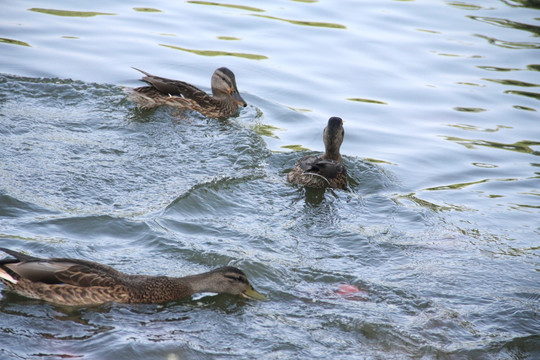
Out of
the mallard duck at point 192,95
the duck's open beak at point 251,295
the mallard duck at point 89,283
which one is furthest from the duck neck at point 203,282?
the mallard duck at point 192,95

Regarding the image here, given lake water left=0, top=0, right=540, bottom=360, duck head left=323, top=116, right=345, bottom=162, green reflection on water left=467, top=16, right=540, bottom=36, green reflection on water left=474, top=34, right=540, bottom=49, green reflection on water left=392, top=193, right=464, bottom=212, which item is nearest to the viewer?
lake water left=0, top=0, right=540, bottom=360

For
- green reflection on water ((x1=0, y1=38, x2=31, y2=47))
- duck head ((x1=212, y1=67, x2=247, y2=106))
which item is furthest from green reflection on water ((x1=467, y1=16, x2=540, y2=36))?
green reflection on water ((x1=0, y1=38, x2=31, y2=47))

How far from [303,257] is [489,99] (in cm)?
697

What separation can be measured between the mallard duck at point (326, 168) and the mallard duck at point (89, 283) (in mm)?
3153

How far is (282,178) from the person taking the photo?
32.8 feet

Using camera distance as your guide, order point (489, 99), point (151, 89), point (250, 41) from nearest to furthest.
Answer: point (151, 89) < point (489, 99) < point (250, 41)

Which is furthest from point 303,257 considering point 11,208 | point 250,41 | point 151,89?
point 250,41

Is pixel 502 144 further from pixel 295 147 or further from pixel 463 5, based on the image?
pixel 463 5

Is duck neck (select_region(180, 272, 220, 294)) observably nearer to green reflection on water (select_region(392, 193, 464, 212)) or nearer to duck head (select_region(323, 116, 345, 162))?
green reflection on water (select_region(392, 193, 464, 212))

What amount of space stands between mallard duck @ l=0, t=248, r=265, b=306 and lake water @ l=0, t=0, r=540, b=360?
13 centimetres

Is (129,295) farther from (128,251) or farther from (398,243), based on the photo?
(398,243)

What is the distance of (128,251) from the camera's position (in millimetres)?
7266

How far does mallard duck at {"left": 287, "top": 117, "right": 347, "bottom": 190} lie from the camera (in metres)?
9.58

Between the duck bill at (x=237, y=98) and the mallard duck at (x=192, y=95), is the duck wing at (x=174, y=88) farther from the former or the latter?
the duck bill at (x=237, y=98)
